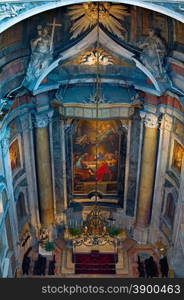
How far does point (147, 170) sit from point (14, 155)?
21.9ft

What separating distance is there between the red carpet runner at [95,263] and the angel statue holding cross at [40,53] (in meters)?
9.97

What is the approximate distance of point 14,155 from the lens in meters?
21.2

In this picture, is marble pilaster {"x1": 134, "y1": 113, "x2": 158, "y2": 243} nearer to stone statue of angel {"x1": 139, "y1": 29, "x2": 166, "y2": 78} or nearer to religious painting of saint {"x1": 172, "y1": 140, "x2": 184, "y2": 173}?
religious painting of saint {"x1": 172, "y1": 140, "x2": 184, "y2": 173}

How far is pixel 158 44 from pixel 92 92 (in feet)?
13.3

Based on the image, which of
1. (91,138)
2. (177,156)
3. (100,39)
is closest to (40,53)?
(100,39)

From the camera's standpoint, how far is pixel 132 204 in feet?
78.9

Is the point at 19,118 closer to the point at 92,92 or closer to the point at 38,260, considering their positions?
the point at 92,92

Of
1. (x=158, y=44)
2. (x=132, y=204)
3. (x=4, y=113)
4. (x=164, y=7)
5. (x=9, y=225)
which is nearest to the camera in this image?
(x=164, y=7)

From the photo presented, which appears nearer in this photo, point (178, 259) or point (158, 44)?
point (158, 44)

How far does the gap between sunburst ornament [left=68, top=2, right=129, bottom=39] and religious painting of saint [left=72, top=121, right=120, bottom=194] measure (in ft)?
16.2

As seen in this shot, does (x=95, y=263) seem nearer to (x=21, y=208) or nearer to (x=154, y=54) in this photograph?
(x=21, y=208)

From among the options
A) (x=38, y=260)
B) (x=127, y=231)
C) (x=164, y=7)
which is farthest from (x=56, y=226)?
(x=164, y=7)

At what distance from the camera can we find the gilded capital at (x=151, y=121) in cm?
2083

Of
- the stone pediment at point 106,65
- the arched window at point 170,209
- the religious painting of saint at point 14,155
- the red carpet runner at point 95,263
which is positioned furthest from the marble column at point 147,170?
the religious painting of saint at point 14,155
